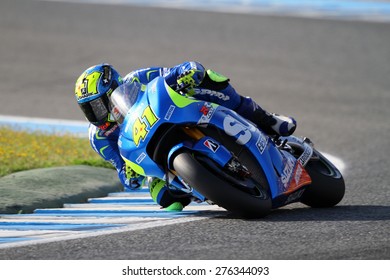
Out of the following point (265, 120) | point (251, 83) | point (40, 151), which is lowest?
point (251, 83)

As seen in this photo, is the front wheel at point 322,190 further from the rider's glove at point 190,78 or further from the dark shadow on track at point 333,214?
the rider's glove at point 190,78

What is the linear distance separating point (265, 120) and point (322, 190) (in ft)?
2.37

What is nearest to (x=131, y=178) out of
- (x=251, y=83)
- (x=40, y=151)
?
(x=40, y=151)

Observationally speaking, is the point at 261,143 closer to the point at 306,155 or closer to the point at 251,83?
the point at 306,155

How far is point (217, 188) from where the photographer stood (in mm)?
6355

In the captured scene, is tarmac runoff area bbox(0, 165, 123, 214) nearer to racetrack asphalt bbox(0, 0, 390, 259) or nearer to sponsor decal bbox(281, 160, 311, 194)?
racetrack asphalt bbox(0, 0, 390, 259)

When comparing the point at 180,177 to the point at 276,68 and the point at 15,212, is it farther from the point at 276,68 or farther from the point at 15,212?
the point at 276,68

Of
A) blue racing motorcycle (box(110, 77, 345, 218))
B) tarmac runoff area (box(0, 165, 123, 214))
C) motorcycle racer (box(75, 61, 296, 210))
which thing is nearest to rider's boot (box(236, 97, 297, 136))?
motorcycle racer (box(75, 61, 296, 210))

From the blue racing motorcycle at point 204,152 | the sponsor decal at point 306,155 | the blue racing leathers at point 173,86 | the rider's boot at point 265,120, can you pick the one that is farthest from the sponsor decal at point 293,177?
the blue racing leathers at point 173,86

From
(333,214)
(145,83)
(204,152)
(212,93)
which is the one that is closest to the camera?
(204,152)

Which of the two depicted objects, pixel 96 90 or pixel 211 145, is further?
pixel 96 90

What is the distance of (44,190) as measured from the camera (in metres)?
7.90

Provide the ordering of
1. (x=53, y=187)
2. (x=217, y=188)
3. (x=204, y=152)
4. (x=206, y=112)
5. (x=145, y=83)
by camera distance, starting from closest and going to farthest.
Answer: (x=217, y=188), (x=204, y=152), (x=206, y=112), (x=145, y=83), (x=53, y=187)
